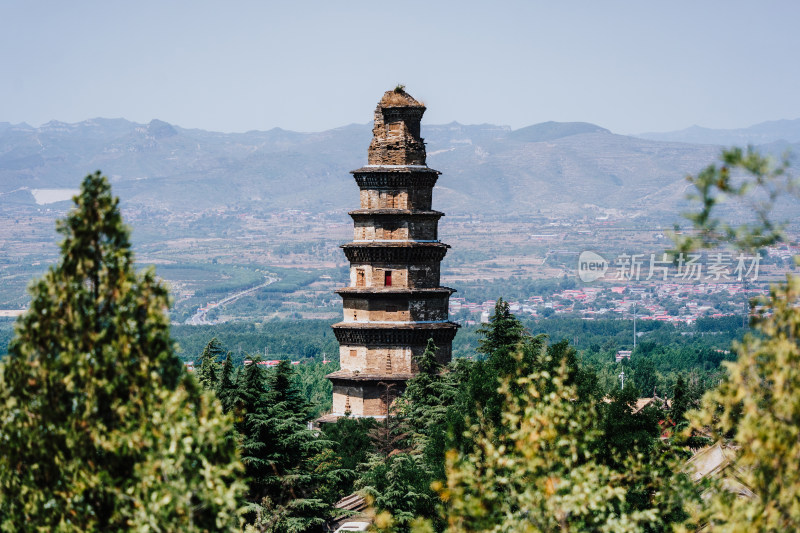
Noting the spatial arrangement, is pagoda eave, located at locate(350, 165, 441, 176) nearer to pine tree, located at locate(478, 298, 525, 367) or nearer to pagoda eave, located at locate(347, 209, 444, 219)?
pagoda eave, located at locate(347, 209, 444, 219)

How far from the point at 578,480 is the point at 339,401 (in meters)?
42.8

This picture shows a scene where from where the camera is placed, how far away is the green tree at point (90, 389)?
1645 centimetres

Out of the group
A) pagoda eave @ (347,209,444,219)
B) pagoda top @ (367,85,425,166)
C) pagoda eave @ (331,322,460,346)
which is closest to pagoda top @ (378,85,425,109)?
pagoda top @ (367,85,425,166)

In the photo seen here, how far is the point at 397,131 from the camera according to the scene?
5916 centimetres

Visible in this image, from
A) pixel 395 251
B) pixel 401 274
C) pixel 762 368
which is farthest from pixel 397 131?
pixel 762 368

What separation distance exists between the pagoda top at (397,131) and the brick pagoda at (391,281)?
43 millimetres

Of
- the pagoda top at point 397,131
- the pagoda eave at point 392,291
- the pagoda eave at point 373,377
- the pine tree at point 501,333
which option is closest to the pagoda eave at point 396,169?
the pagoda top at point 397,131

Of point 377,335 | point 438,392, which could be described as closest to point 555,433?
point 438,392

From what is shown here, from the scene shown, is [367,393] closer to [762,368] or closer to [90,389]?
[90,389]

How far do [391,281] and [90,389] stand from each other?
41990 mm

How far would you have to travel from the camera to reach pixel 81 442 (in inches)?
659

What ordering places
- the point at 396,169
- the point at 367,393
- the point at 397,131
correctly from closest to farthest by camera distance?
the point at 396,169 → the point at 367,393 → the point at 397,131

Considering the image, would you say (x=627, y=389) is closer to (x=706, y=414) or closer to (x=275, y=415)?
(x=275, y=415)

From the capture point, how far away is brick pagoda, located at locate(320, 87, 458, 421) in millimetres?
57812
